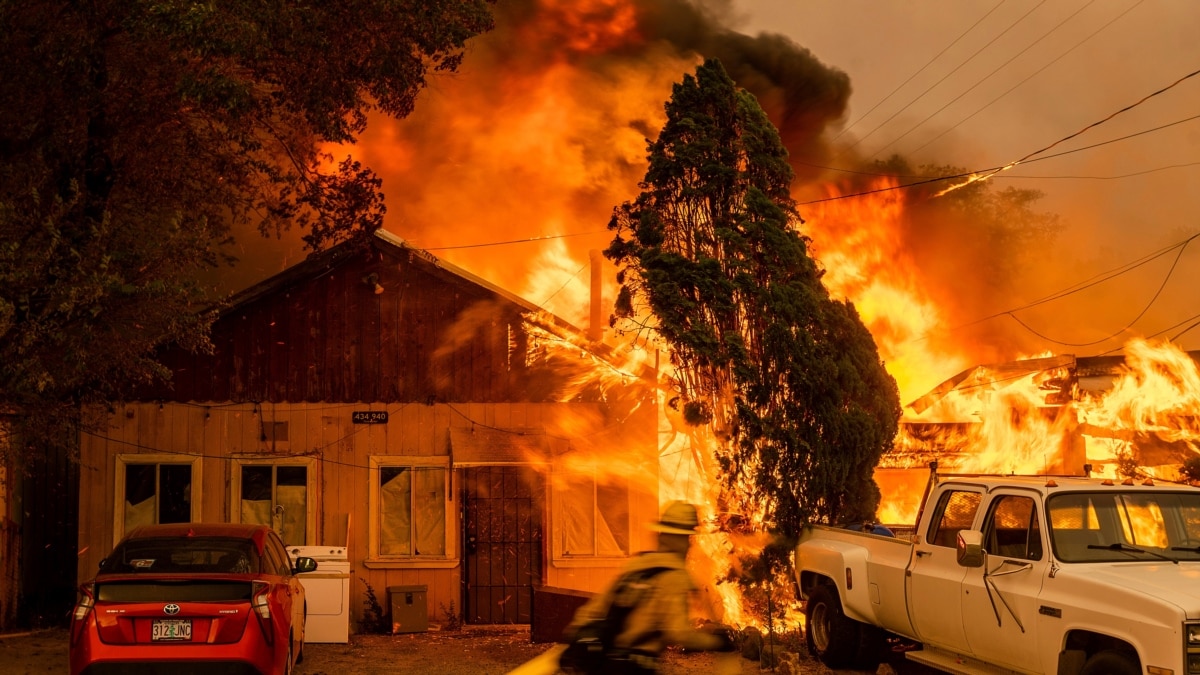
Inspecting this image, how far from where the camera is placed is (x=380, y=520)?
60.0 feet

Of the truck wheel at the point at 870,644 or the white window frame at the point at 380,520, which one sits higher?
the white window frame at the point at 380,520

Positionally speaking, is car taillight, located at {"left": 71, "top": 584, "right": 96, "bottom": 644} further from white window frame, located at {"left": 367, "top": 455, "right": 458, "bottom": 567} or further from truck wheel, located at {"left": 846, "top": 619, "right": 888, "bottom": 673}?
white window frame, located at {"left": 367, "top": 455, "right": 458, "bottom": 567}

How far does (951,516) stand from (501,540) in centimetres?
941

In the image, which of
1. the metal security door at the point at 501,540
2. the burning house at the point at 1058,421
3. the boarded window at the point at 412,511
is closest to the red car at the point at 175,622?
the boarded window at the point at 412,511

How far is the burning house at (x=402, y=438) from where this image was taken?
59.9 ft

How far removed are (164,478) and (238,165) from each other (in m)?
5.25

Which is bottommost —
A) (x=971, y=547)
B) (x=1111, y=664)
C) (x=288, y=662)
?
(x=288, y=662)

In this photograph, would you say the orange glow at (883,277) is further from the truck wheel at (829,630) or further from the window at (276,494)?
the truck wheel at (829,630)

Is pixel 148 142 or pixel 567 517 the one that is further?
pixel 567 517

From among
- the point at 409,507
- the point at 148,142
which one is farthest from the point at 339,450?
the point at 148,142

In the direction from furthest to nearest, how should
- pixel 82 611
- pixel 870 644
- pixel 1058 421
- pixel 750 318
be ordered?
pixel 1058 421 < pixel 750 318 < pixel 870 644 < pixel 82 611

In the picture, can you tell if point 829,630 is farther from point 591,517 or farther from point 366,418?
point 366,418

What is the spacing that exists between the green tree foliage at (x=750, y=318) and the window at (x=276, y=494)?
6372mm

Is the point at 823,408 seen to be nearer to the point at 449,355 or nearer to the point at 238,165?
the point at 449,355
